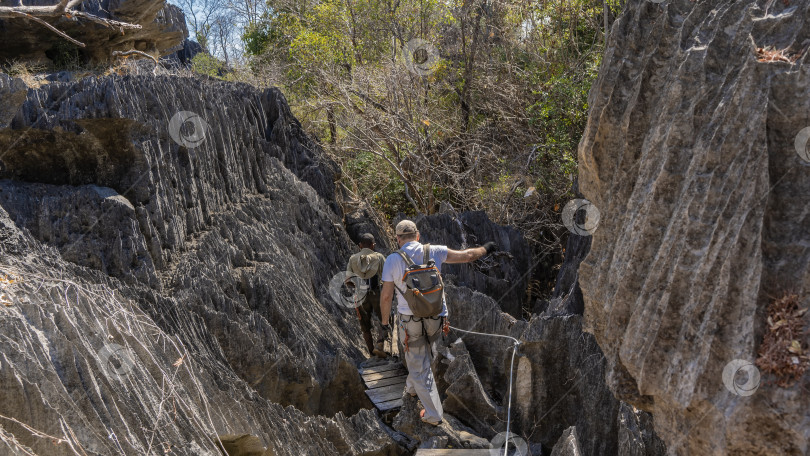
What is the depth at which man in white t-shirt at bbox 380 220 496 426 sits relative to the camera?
462 cm

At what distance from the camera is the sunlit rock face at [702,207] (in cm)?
227

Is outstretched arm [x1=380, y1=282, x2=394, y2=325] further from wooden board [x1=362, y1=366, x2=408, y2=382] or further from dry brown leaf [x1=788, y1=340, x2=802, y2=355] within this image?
dry brown leaf [x1=788, y1=340, x2=802, y2=355]

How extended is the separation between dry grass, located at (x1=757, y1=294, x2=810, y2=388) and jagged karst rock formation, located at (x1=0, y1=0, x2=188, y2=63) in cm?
1142

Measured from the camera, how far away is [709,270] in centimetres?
241

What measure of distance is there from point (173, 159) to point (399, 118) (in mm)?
5295

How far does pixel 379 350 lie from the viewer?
264 inches

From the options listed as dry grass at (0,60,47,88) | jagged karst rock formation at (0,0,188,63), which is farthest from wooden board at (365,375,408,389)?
jagged karst rock formation at (0,0,188,63)

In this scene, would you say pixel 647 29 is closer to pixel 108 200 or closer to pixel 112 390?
pixel 112 390

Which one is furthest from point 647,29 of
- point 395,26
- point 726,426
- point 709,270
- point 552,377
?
point 395,26
